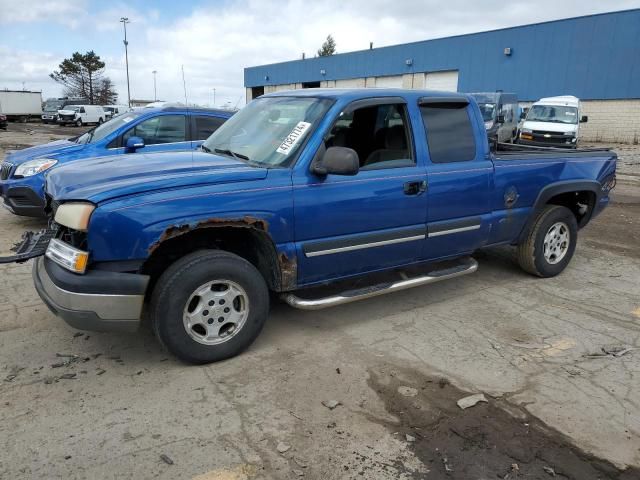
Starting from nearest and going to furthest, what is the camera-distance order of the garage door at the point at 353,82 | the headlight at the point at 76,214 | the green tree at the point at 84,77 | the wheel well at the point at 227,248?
the headlight at the point at 76,214
the wheel well at the point at 227,248
the garage door at the point at 353,82
the green tree at the point at 84,77

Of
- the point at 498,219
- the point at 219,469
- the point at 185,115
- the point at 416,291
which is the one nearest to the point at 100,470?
the point at 219,469

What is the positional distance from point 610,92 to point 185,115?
87.9 ft

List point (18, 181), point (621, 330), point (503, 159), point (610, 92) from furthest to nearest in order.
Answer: point (610, 92) → point (18, 181) → point (503, 159) → point (621, 330)

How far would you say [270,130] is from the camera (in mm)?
4070

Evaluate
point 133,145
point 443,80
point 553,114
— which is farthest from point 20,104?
point 133,145

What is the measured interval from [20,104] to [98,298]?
5386 cm

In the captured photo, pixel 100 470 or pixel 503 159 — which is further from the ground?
pixel 503 159

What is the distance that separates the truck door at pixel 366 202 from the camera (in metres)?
3.69

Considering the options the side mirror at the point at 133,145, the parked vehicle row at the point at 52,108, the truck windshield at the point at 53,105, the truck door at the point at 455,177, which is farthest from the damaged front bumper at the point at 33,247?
the truck windshield at the point at 53,105

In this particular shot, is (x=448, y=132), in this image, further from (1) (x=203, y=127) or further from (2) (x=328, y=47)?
(2) (x=328, y=47)

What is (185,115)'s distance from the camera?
7.56m

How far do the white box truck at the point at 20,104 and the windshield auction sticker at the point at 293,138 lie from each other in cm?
5218

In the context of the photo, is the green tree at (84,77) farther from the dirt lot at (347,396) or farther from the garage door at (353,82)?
the dirt lot at (347,396)

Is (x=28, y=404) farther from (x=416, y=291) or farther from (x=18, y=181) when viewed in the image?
(x=18, y=181)
